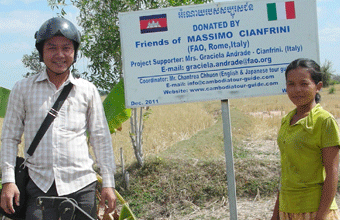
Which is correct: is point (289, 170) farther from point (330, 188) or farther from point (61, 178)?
point (61, 178)

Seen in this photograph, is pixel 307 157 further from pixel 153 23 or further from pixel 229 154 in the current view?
pixel 153 23

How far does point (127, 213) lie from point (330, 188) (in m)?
1.64

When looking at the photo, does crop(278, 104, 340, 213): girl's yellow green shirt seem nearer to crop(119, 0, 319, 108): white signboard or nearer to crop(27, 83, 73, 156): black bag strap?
crop(119, 0, 319, 108): white signboard

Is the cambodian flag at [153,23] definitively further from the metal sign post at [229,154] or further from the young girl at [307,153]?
the young girl at [307,153]

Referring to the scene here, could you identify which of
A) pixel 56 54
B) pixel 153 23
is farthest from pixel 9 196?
pixel 153 23

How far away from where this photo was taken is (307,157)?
6.65ft

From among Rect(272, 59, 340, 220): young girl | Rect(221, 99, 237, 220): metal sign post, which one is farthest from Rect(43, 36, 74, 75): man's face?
Rect(272, 59, 340, 220): young girl

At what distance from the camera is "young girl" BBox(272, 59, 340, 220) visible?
77.2 inches

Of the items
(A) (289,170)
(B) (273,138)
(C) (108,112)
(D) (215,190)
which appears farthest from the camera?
(B) (273,138)

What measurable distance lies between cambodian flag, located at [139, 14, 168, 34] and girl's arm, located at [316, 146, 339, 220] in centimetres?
148

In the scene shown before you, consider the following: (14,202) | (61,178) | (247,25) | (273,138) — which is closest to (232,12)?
(247,25)

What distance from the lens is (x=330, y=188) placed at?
1964 mm

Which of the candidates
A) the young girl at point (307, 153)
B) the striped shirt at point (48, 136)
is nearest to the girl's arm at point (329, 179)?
the young girl at point (307, 153)

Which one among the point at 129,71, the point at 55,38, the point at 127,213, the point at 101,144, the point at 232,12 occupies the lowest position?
the point at 127,213
